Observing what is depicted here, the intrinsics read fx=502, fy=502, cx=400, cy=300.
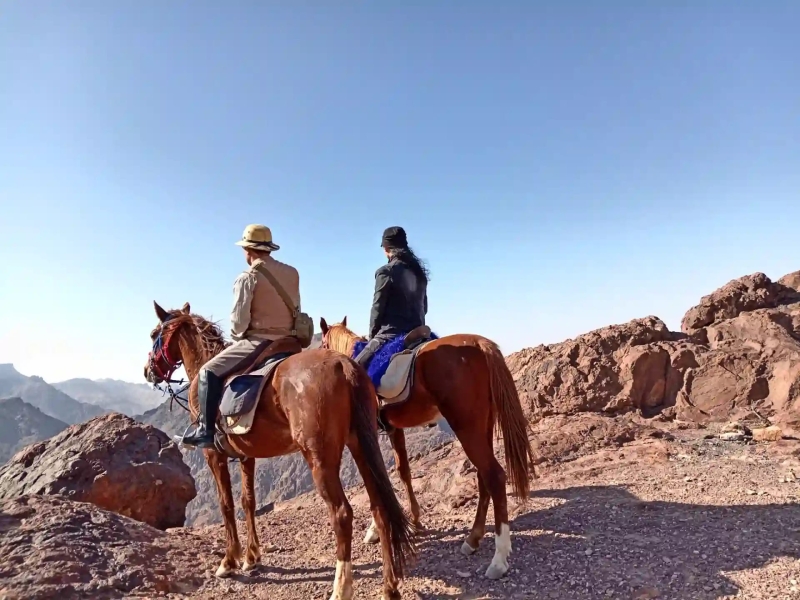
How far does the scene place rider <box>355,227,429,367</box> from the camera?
230 inches

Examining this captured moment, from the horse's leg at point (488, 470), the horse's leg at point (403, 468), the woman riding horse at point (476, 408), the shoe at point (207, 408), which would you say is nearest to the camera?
the horse's leg at point (488, 470)

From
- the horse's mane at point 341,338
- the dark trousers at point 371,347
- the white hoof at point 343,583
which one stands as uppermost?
the horse's mane at point 341,338

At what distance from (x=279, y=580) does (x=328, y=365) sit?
2469 mm

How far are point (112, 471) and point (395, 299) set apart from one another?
5705 millimetres

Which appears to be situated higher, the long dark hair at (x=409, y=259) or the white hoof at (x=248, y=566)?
the long dark hair at (x=409, y=259)

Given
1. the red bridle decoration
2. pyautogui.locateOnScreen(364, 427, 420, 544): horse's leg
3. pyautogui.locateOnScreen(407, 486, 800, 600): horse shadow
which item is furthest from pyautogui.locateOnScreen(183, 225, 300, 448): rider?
pyautogui.locateOnScreen(407, 486, 800, 600): horse shadow

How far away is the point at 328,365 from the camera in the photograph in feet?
14.0

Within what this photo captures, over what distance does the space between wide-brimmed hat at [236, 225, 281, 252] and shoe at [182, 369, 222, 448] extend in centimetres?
133

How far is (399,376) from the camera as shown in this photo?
5.28 metres

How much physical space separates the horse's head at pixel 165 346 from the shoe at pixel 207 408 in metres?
1.25

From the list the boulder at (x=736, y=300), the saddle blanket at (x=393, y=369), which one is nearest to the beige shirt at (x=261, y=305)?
the saddle blanket at (x=393, y=369)

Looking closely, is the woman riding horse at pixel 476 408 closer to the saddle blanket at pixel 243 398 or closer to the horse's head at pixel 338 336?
the horse's head at pixel 338 336

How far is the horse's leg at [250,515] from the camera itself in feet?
17.7

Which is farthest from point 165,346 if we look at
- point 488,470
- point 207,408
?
point 488,470
